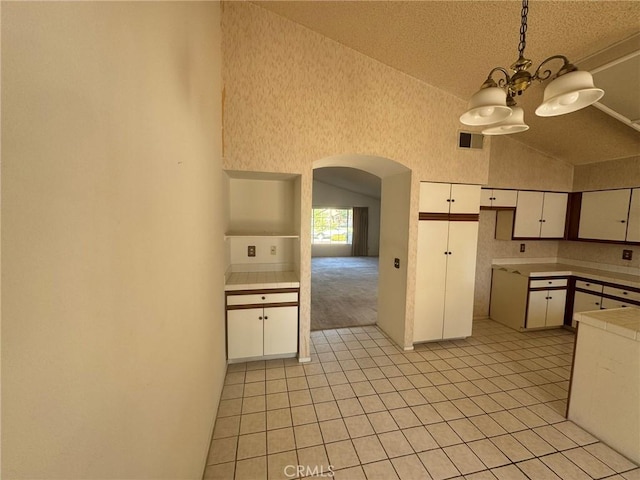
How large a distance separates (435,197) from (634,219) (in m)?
2.57

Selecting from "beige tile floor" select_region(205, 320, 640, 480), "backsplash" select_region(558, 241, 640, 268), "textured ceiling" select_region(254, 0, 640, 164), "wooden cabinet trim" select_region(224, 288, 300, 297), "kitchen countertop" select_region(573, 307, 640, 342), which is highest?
"textured ceiling" select_region(254, 0, 640, 164)

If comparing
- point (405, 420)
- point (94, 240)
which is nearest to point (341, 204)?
point (405, 420)

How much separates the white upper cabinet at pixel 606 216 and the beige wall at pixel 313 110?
6.94 ft

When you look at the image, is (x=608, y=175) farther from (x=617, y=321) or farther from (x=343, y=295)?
(x=343, y=295)

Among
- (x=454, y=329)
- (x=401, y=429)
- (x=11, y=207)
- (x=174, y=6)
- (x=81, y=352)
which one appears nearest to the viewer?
(x=11, y=207)

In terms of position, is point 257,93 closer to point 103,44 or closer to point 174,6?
point 174,6

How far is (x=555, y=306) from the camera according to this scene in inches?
145

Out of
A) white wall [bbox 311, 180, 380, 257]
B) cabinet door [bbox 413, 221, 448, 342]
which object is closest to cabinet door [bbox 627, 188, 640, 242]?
cabinet door [bbox 413, 221, 448, 342]

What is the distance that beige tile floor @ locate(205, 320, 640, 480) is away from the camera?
1666 millimetres

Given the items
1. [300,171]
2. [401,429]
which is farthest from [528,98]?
[401,429]

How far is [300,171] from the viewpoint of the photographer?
2.63 metres

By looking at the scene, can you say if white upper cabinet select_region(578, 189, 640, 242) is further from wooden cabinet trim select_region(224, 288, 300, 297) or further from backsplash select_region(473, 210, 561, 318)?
wooden cabinet trim select_region(224, 288, 300, 297)

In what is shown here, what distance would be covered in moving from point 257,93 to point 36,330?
251 cm

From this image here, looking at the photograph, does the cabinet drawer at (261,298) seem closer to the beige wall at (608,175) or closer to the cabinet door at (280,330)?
the cabinet door at (280,330)
